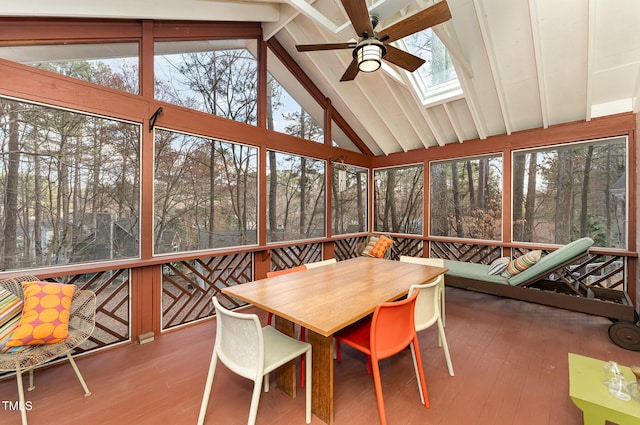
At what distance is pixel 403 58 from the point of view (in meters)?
2.65

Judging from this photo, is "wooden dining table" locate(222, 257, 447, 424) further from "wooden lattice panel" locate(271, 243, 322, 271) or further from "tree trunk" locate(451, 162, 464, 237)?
"tree trunk" locate(451, 162, 464, 237)

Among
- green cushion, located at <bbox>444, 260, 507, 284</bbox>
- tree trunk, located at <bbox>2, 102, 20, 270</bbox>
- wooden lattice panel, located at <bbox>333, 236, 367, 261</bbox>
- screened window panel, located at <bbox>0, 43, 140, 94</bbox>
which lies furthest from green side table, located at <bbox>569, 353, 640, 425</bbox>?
screened window panel, located at <bbox>0, 43, 140, 94</bbox>

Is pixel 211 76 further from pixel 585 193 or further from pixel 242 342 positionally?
pixel 585 193

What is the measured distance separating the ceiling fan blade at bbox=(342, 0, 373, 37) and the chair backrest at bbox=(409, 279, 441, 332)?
83.2 inches

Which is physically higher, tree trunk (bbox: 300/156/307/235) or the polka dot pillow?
tree trunk (bbox: 300/156/307/235)

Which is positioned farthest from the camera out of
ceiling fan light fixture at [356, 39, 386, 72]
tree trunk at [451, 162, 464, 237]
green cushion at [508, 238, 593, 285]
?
tree trunk at [451, 162, 464, 237]

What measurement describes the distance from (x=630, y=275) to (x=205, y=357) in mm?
5477

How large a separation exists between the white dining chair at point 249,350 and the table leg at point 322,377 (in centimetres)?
6

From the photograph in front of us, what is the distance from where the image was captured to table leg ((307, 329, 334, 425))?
178cm

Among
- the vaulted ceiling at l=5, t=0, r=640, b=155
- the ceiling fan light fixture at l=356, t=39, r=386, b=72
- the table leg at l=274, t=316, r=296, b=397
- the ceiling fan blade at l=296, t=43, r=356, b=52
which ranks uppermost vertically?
the vaulted ceiling at l=5, t=0, r=640, b=155

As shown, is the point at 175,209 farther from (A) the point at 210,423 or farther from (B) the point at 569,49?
(B) the point at 569,49

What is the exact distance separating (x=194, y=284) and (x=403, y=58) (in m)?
3.51

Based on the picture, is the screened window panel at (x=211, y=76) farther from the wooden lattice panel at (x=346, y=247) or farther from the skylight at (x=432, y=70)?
the wooden lattice panel at (x=346, y=247)

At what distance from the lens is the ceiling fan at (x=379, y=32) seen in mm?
1998
